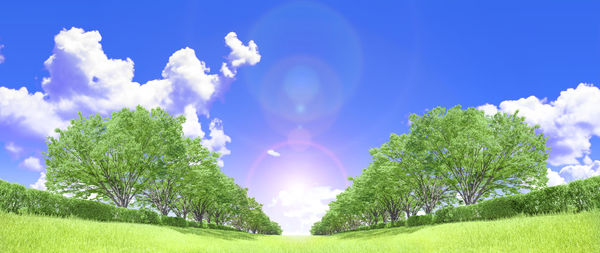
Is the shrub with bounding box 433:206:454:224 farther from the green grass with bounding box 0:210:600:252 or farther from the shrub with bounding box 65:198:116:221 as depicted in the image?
the shrub with bounding box 65:198:116:221

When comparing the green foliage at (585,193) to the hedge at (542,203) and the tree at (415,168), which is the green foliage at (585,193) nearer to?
the hedge at (542,203)

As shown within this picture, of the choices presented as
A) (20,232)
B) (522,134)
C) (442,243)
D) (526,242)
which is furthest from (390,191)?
(20,232)

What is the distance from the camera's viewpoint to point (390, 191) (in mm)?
37219

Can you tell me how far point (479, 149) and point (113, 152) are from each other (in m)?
32.5

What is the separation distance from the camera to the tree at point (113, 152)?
81.4 ft

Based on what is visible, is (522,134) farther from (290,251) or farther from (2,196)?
(2,196)

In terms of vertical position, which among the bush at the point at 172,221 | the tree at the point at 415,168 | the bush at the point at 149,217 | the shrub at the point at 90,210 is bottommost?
the bush at the point at 172,221

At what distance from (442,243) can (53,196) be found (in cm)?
2013

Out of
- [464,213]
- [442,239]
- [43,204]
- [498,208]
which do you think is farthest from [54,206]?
[464,213]

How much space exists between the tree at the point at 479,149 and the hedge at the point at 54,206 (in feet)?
86.4

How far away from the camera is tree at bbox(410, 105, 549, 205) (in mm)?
26422

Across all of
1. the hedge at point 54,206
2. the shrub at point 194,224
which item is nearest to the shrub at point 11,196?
the hedge at point 54,206

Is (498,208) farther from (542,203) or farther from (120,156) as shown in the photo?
(120,156)

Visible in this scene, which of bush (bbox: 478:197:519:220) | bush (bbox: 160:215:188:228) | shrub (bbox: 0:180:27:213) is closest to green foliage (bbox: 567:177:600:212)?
bush (bbox: 478:197:519:220)
